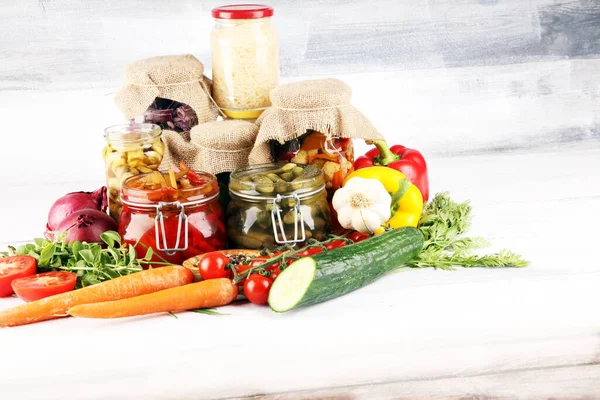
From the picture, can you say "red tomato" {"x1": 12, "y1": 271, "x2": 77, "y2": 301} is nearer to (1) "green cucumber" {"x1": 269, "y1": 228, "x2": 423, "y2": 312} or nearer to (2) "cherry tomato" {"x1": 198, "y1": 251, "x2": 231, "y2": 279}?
(2) "cherry tomato" {"x1": 198, "y1": 251, "x2": 231, "y2": 279}

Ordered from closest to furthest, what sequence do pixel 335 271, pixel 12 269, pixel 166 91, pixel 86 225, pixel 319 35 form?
1. pixel 335 271
2. pixel 12 269
3. pixel 86 225
4. pixel 166 91
5. pixel 319 35

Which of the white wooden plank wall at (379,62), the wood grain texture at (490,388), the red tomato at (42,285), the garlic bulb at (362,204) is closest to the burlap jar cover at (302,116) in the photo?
the garlic bulb at (362,204)

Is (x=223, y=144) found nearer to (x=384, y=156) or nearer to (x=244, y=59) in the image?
(x=244, y=59)

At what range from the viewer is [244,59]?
7.69 feet

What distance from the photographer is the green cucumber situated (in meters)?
1.83

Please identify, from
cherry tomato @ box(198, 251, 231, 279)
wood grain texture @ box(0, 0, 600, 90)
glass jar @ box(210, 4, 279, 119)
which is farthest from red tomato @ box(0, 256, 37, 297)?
wood grain texture @ box(0, 0, 600, 90)

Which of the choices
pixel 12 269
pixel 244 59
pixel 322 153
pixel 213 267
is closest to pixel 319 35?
pixel 244 59

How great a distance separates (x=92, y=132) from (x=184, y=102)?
1167 mm

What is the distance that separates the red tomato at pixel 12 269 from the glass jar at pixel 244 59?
2.33 feet

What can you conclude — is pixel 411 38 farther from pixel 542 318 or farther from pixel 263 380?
pixel 263 380

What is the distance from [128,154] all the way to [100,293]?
1.42ft

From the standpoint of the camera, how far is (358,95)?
3461mm

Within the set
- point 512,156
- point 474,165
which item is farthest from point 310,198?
point 512,156

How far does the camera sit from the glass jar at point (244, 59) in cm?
233
